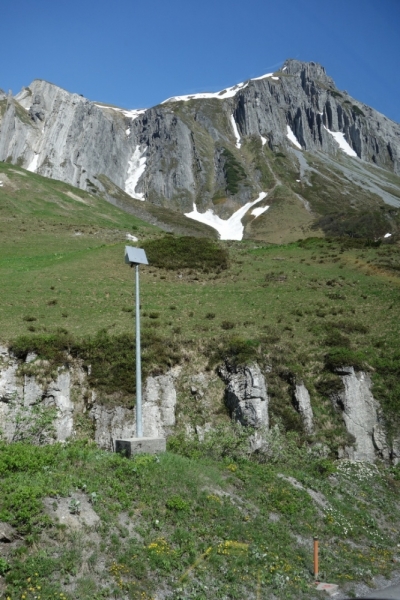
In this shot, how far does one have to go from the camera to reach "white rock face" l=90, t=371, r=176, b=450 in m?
24.2

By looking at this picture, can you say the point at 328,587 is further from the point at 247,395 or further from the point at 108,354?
the point at 108,354

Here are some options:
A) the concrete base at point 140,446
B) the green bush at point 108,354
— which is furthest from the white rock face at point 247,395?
the concrete base at point 140,446

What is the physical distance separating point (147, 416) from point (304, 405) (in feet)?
27.1

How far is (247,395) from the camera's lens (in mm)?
26438

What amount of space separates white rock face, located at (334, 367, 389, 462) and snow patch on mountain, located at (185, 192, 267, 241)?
127 metres

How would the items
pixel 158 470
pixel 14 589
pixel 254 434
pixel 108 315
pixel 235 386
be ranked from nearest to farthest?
pixel 14 589
pixel 158 470
pixel 254 434
pixel 235 386
pixel 108 315

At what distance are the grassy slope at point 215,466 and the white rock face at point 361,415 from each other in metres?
0.78

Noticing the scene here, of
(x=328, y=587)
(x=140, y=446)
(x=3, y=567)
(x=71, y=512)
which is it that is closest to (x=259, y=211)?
(x=140, y=446)

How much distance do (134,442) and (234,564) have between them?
5.04 metres

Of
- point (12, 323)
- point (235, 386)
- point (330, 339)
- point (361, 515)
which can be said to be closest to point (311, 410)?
point (235, 386)

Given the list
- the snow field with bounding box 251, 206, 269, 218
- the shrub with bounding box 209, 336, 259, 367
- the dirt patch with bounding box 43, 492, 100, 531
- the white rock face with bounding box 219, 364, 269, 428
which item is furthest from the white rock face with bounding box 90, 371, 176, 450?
the snow field with bounding box 251, 206, 269, 218

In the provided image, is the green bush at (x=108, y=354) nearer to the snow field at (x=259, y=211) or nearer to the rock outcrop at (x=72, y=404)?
the rock outcrop at (x=72, y=404)

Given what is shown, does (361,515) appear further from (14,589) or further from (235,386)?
(14,589)

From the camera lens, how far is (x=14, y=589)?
385 inches
